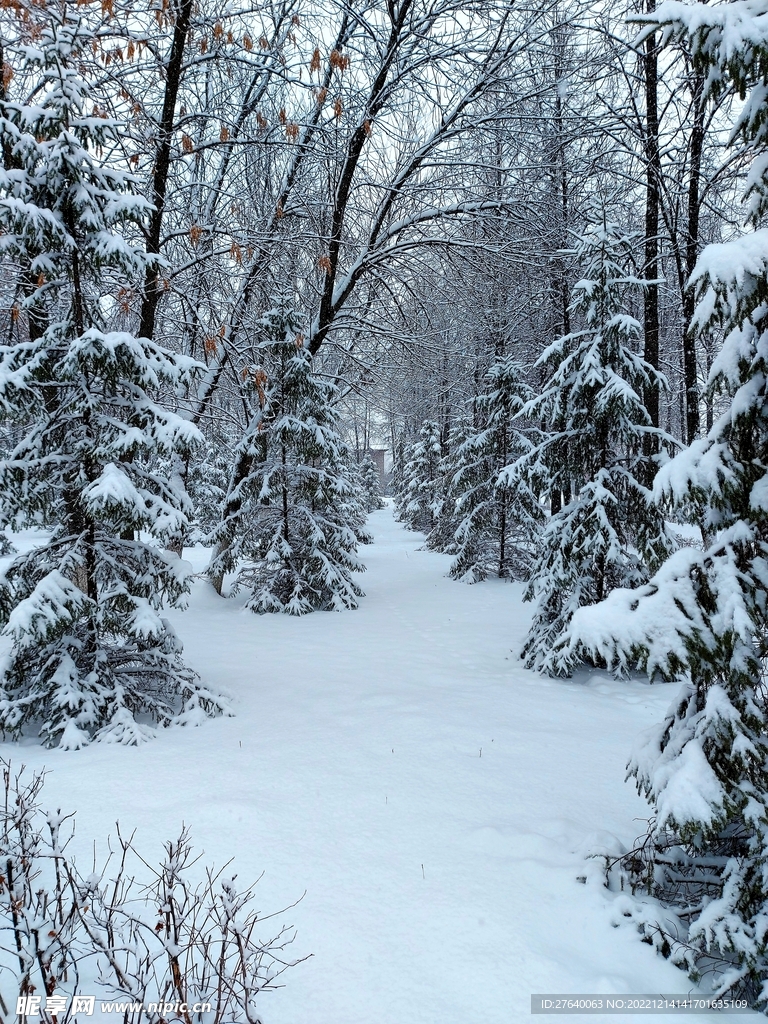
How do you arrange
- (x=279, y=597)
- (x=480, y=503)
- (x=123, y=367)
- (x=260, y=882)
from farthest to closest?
1. (x=480, y=503)
2. (x=279, y=597)
3. (x=123, y=367)
4. (x=260, y=882)

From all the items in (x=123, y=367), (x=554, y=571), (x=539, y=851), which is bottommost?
(x=539, y=851)

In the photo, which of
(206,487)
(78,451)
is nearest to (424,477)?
(206,487)

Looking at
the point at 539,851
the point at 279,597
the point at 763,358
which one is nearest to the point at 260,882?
the point at 539,851

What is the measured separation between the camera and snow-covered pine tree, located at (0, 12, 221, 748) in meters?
4.82

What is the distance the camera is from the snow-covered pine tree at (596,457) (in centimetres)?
687

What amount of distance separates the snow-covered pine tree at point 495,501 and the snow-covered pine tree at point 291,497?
11.2 feet

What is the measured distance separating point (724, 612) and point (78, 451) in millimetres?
5025

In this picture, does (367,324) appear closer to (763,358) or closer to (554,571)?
(554,571)

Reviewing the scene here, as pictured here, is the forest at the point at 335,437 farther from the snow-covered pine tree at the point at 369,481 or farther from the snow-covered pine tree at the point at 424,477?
the snow-covered pine tree at the point at 369,481

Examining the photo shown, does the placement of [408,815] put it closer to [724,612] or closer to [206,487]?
[724,612]

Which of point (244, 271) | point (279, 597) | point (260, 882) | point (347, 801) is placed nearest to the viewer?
point (260, 882)

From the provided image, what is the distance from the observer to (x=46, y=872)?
3152mm

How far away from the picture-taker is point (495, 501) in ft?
45.0

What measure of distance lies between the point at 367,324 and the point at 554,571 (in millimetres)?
6111
